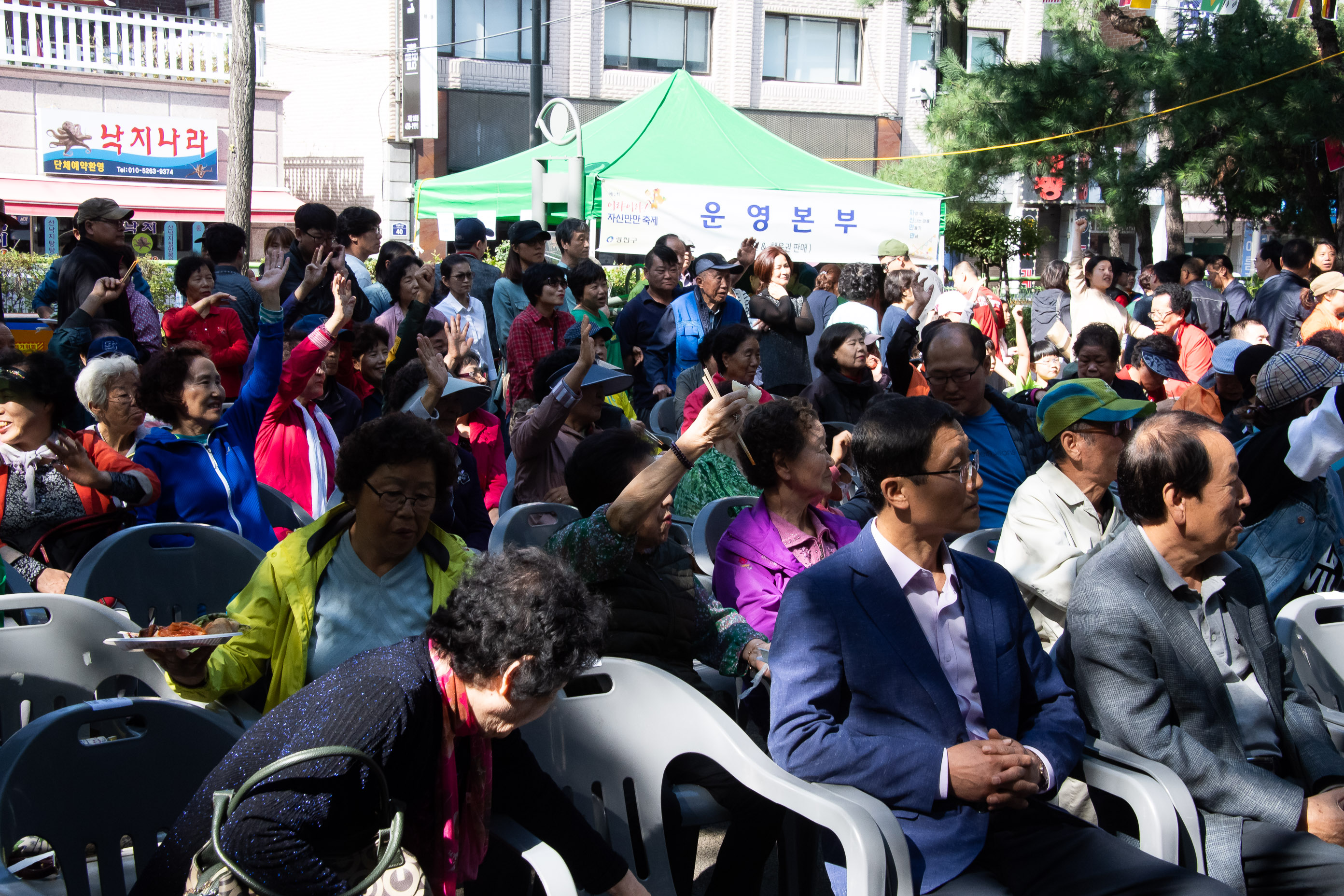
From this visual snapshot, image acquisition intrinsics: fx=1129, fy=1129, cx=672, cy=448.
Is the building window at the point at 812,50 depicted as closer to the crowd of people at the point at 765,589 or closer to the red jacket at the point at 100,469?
the crowd of people at the point at 765,589

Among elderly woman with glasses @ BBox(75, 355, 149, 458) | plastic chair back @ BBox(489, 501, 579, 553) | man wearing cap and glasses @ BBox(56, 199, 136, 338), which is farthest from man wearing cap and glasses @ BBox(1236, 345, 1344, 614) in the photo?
→ man wearing cap and glasses @ BBox(56, 199, 136, 338)

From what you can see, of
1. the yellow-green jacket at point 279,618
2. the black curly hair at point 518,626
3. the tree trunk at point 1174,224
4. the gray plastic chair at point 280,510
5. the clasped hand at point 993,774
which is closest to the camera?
the black curly hair at point 518,626

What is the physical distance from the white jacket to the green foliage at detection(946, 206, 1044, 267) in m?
19.4

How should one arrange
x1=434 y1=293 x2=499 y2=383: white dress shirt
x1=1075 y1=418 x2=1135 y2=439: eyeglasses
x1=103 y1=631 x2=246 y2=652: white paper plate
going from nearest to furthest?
x1=103 y1=631 x2=246 y2=652: white paper plate → x1=1075 y1=418 x2=1135 y2=439: eyeglasses → x1=434 y1=293 x2=499 y2=383: white dress shirt

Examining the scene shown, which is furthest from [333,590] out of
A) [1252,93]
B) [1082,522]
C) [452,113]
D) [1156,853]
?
[452,113]

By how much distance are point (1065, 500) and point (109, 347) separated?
15.4ft

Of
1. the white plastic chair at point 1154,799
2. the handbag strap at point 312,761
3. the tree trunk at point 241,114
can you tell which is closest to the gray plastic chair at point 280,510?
the handbag strap at point 312,761

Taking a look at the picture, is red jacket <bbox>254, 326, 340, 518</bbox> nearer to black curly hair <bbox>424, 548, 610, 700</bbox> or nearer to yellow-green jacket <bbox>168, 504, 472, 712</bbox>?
yellow-green jacket <bbox>168, 504, 472, 712</bbox>

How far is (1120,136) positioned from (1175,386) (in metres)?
7.78

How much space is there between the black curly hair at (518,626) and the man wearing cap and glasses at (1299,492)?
257 centimetres

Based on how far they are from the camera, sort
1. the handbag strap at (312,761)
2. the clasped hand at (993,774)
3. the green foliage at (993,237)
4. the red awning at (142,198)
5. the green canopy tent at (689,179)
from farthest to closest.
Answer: the green foliage at (993,237)
the red awning at (142,198)
the green canopy tent at (689,179)
the clasped hand at (993,774)
the handbag strap at (312,761)

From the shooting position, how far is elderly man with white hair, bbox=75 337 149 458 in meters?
4.28

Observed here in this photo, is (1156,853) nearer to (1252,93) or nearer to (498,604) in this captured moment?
(498,604)

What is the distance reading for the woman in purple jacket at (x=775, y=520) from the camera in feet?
11.1
